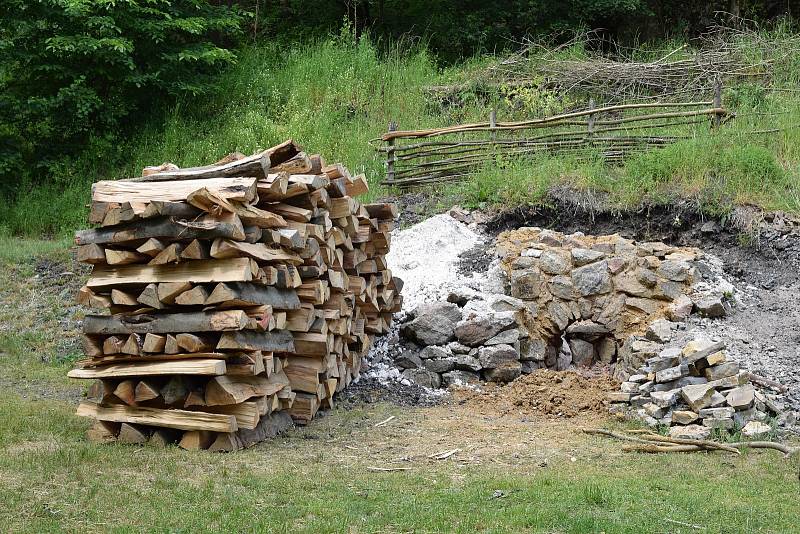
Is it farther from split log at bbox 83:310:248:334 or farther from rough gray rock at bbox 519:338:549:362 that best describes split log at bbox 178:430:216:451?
rough gray rock at bbox 519:338:549:362

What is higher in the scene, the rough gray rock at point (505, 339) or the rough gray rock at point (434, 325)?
the rough gray rock at point (434, 325)

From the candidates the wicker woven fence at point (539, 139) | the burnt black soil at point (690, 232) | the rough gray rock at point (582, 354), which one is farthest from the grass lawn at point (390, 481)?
the wicker woven fence at point (539, 139)

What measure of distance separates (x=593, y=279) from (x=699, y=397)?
311cm

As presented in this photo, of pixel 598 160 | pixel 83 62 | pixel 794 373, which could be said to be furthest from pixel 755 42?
pixel 83 62

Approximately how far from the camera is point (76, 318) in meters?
12.0

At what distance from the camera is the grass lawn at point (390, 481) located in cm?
524

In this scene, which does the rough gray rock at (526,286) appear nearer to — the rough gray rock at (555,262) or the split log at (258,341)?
the rough gray rock at (555,262)

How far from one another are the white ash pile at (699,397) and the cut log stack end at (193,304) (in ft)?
10.9

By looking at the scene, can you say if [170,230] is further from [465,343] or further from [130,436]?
[465,343]

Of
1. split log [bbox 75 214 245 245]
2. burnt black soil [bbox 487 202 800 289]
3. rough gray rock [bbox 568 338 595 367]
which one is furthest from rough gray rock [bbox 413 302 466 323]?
split log [bbox 75 214 245 245]

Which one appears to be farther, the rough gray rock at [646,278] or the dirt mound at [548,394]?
the rough gray rock at [646,278]

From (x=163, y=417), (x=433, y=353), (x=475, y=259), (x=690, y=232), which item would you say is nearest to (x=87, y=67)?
(x=475, y=259)

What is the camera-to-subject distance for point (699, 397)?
8008 millimetres

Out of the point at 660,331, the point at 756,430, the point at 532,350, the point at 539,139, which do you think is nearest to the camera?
the point at 756,430
